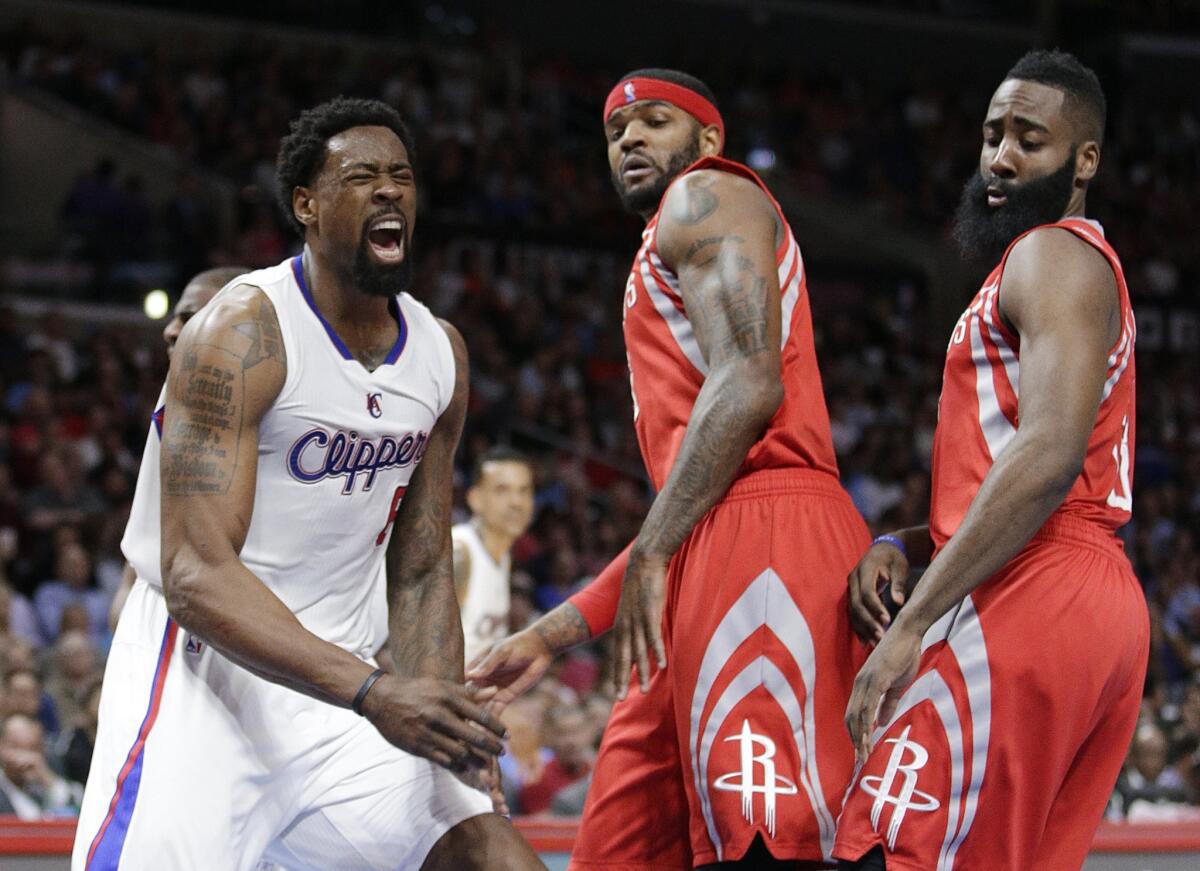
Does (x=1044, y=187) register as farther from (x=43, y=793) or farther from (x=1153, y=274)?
(x=1153, y=274)

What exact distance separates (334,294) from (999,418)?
1.48m

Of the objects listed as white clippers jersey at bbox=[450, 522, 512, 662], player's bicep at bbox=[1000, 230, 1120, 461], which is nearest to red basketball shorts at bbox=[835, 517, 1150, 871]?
player's bicep at bbox=[1000, 230, 1120, 461]

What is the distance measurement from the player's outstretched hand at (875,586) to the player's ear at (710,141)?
105cm

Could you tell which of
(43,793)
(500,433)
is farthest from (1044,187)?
(500,433)

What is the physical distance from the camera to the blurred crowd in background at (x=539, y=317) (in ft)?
27.9

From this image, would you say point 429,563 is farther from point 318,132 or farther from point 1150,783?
point 1150,783

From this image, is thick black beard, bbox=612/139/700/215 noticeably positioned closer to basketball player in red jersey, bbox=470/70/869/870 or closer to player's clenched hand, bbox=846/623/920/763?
basketball player in red jersey, bbox=470/70/869/870

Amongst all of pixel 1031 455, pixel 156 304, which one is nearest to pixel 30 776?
pixel 1031 455

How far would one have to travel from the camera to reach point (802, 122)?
737 inches

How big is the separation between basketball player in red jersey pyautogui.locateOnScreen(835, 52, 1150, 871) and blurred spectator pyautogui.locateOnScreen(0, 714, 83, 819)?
4.54 meters

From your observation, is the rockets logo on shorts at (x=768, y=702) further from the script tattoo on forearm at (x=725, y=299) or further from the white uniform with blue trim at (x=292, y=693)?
the white uniform with blue trim at (x=292, y=693)

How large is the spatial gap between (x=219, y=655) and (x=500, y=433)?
8489 mm

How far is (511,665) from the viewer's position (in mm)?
3469

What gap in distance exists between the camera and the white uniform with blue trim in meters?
3.22
